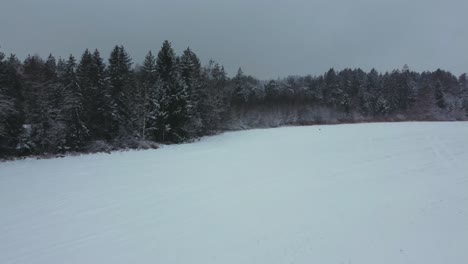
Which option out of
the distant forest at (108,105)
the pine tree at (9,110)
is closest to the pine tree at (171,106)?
the distant forest at (108,105)

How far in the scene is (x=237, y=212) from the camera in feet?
33.2

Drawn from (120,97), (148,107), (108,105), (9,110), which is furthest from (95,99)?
(9,110)

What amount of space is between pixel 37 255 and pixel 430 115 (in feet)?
248

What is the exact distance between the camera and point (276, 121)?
2400 inches

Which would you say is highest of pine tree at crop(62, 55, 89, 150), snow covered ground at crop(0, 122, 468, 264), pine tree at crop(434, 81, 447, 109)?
pine tree at crop(434, 81, 447, 109)

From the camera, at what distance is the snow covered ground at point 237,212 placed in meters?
7.20

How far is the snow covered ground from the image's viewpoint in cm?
720

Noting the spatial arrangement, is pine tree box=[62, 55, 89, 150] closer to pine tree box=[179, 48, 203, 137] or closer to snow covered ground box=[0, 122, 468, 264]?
snow covered ground box=[0, 122, 468, 264]

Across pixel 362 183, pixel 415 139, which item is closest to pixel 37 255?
pixel 362 183

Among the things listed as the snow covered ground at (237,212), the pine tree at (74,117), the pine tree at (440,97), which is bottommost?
the snow covered ground at (237,212)

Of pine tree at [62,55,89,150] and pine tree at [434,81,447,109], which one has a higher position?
pine tree at [434,81,447,109]

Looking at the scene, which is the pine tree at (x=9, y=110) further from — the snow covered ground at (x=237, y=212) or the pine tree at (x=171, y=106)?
the pine tree at (x=171, y=106)

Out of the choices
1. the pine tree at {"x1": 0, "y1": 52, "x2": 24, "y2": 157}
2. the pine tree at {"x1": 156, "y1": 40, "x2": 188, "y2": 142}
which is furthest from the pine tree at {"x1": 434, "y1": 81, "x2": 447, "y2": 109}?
the pine tree at {"x1": 0, "y1": 52, "x2": 24, "y2": 157}

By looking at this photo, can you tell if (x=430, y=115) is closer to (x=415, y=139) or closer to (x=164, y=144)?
(x=415, y=139)
